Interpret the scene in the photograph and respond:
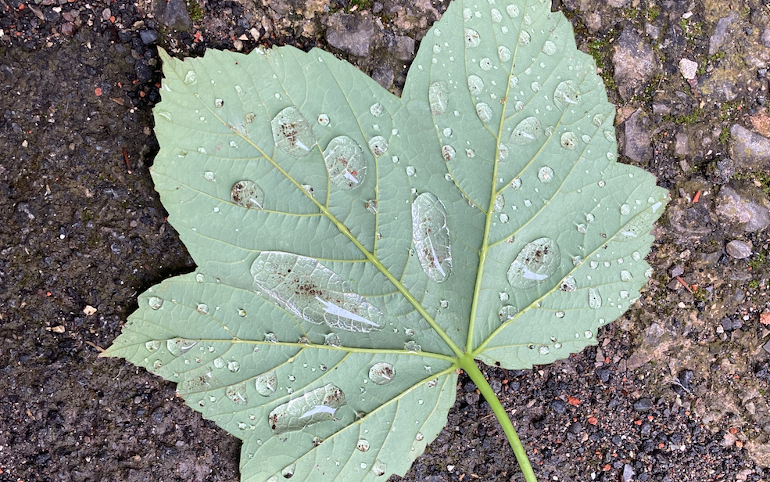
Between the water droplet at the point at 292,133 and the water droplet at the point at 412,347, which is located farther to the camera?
the water droplet at the point at 412,347

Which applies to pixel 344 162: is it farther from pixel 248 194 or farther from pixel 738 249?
pixel 738 249

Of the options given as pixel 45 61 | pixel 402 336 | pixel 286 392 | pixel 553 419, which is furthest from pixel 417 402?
pixel 45 61

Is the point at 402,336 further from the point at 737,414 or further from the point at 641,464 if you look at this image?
the point at 737,414

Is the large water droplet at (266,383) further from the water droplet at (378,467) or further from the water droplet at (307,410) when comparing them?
the water droplet at (378,467)

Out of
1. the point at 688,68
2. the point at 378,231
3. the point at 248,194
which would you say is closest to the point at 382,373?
the point at 378,231

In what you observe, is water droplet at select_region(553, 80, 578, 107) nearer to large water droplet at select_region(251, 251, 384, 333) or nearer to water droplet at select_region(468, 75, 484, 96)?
water droplet at select_region(468, 75, 484, 96)

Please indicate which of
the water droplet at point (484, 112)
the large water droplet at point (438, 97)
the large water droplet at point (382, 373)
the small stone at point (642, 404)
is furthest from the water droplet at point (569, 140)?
the small stone at point (642, 404)

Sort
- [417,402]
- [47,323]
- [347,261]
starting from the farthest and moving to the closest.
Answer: [47,323] < [417,402] < [347,261]
